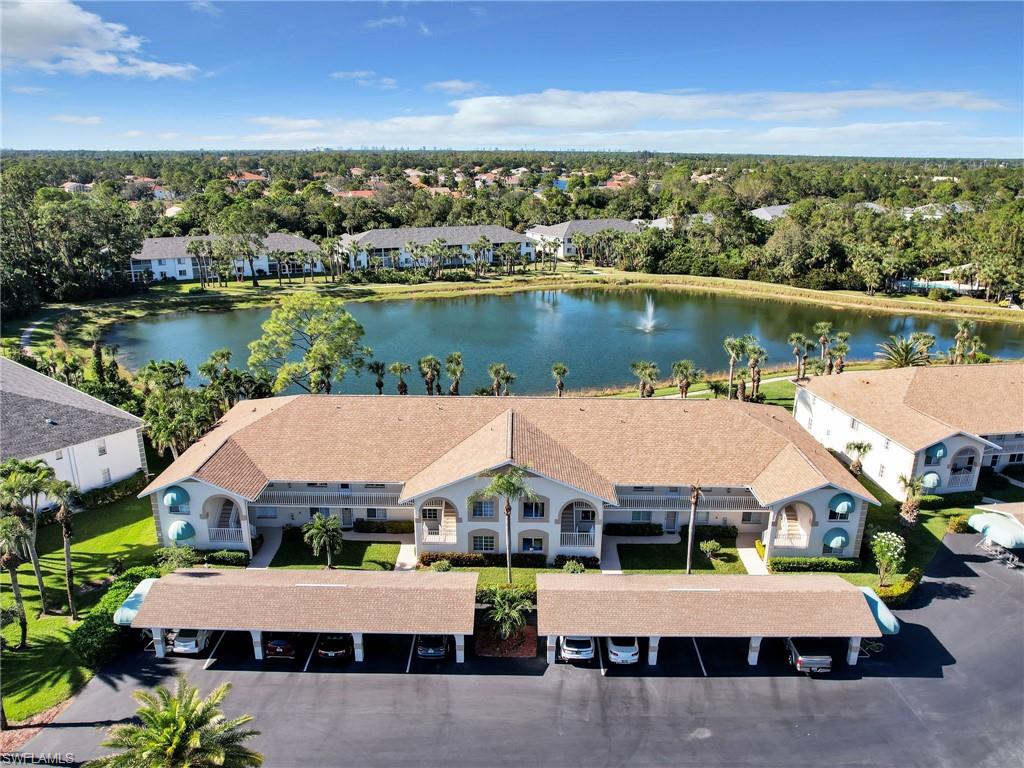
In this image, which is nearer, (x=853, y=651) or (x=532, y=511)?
(x=853, y=651)

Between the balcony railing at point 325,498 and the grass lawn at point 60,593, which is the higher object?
the balcony railing at point 325,498

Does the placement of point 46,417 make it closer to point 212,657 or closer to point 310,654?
point 212,657

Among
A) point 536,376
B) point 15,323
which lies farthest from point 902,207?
point 15,323

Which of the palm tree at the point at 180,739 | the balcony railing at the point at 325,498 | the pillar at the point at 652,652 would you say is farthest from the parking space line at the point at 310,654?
the pillar at the point at 652,652

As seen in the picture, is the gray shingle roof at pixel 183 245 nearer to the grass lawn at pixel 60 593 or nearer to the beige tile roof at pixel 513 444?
the grass lawn at pixel 60 593

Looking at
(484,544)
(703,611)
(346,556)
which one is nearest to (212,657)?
(346,556)

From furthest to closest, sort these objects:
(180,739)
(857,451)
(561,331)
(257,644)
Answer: (561,331), (857,451), (257,644), (180,739)
